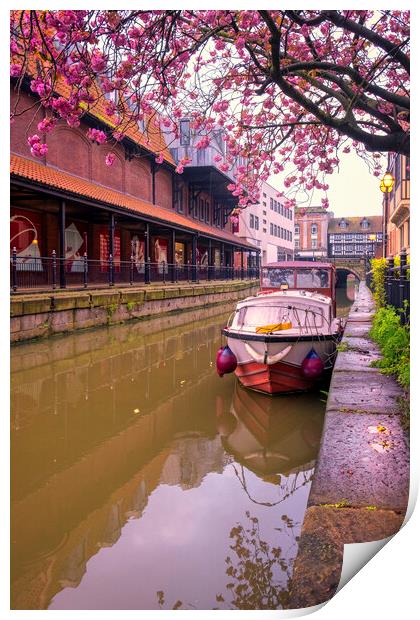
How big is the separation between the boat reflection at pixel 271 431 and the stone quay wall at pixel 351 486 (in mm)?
905

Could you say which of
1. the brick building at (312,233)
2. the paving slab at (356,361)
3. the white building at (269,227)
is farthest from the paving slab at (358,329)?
the brick building at (312,233)

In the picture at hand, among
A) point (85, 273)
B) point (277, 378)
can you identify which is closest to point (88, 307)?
point (85, 273)

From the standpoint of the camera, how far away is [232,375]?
11086mm

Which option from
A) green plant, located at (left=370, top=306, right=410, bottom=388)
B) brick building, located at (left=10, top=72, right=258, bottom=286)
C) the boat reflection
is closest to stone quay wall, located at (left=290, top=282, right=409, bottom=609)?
green plant, located at (left=370, top=306, right=410, bottom=388)

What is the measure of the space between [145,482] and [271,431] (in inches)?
95.4

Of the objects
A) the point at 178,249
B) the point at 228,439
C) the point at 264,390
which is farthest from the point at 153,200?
the point at 228,439

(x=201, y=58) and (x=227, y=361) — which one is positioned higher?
(x=201, y=58)

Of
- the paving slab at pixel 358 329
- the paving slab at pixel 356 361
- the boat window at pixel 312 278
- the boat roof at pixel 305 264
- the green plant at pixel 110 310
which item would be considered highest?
the boat roof at pixel 305 264

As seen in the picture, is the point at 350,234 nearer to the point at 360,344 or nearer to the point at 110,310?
the point at 110,310

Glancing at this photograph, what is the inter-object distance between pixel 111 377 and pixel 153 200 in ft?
70.9

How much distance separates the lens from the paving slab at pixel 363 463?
3678 millimetres

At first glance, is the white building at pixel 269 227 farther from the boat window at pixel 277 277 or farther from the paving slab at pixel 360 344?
the paving slab at pixel 360 344

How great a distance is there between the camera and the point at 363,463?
4246 mm
